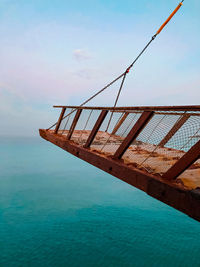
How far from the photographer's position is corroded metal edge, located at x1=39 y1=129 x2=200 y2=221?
2.70 meters

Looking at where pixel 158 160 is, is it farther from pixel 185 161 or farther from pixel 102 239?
pixel 102 239

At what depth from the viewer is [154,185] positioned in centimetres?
334

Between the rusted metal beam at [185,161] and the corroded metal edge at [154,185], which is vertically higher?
the rusted metal beam at [185,161]

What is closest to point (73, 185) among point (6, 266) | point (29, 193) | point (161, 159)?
point (29, 193)

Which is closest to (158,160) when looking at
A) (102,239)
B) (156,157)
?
(156,157)

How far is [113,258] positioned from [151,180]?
28.4 metres

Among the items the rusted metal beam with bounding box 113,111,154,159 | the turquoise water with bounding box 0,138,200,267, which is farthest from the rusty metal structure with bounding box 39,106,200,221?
the turquoise water with bounding box 0,138,200,267

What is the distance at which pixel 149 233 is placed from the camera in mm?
38875

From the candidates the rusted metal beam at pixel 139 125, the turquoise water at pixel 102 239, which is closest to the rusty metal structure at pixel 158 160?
the rusted metal beam at pixel 139 125

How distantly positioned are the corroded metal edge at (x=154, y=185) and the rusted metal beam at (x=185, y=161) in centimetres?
11

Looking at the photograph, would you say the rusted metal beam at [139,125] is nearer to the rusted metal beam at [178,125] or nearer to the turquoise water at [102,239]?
the rusted metal beam at [178,125]

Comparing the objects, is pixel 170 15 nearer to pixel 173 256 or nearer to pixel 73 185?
pixel 173 256

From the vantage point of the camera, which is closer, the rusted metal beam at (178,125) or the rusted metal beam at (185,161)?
the rusted metal beam at (185,161)

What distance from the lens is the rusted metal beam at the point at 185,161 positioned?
281cm
